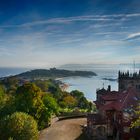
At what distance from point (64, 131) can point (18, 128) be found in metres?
13.2

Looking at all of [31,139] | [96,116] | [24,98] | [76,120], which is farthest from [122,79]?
[31,139]

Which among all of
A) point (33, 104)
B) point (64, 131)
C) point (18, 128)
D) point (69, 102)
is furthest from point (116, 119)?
point (69, 102)

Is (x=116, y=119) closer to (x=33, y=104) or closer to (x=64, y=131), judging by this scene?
(x=64, y=131)

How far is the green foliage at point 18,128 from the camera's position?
44.4 m

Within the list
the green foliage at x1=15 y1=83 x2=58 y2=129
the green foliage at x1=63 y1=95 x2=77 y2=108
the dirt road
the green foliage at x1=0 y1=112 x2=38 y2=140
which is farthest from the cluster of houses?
the green foliage at x1=63 y1=95 x2=77 y2=108

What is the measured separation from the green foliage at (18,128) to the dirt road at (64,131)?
726 cm

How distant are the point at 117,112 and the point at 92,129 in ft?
16.9

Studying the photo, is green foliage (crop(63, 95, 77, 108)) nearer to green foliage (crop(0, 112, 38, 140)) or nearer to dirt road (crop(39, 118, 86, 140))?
dirt road (crop(39, 118, 86, 140))

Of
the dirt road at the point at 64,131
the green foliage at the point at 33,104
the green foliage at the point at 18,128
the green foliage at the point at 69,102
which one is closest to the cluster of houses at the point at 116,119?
the dirt road at the point at 64,131

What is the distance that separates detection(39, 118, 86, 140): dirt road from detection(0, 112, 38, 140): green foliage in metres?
7.26

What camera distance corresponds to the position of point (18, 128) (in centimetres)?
4456

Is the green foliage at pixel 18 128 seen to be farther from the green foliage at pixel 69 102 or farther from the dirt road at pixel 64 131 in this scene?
the green foliage at pixel 69 102

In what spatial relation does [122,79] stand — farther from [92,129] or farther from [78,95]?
[78,95]

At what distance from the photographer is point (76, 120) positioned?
65.2 m
